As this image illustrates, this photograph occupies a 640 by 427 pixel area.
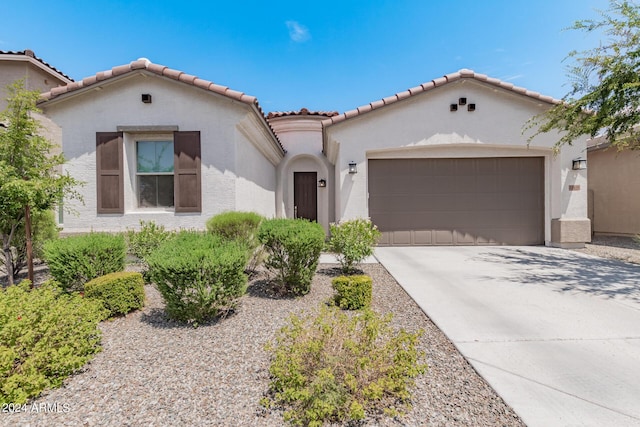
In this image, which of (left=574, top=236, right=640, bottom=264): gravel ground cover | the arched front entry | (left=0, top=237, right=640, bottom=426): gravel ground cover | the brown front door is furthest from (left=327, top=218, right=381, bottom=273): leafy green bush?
(left=574, top=236, right=640, bottom=264): gravel ground cover

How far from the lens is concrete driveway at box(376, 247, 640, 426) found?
214cm

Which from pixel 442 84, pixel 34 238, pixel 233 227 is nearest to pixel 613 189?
pixel 442 84

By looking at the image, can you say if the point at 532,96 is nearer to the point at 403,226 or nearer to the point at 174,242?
the point at 403,226

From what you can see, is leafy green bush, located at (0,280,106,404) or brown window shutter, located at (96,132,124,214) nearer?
leafy green bush, located at (0,280,106,404)

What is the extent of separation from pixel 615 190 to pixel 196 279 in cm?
1579

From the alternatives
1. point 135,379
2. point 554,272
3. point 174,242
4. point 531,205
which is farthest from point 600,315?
point 531,205

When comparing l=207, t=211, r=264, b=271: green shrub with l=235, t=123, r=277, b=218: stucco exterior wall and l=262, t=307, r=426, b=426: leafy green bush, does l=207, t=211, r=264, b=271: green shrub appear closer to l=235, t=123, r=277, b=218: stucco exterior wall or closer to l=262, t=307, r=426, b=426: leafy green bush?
l=235, t=123, r=277, b=218: stucco exterior wall

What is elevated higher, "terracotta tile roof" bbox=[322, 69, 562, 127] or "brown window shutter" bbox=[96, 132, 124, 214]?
"terracotta tile roof" bbox=[322, 69, 562, 127]

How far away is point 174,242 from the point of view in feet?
13.2

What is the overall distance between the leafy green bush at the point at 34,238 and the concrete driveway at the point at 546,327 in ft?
23.1

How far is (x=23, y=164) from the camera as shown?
4.30 m

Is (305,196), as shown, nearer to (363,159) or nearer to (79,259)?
(363,159)

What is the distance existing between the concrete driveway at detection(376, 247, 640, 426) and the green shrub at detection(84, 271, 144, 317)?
4.05m

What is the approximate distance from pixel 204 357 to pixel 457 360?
8.03 ft
